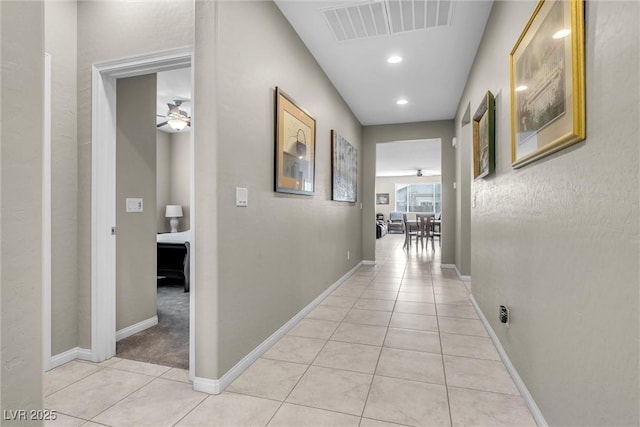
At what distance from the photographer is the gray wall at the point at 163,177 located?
22.1 ft

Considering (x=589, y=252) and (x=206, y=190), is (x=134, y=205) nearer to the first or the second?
(x=206, y=190)

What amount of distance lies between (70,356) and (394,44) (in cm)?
366

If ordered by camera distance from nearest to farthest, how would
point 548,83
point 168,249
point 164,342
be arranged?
1. point 548,83
2. point 164,342
3. point 168,249

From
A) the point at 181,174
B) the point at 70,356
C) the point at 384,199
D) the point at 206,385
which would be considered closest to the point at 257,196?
the point at 206,385

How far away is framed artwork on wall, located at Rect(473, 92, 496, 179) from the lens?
2338 mm

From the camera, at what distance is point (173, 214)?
21.9 ft

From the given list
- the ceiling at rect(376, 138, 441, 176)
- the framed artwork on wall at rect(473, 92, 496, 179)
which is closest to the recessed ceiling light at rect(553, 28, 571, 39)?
the framed artwork on wall at rect(473, 92, 496, 179)

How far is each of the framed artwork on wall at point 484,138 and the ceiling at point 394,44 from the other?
739 millimetres

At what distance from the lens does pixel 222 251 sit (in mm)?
1830

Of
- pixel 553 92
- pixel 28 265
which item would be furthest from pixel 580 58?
pixel 28 265

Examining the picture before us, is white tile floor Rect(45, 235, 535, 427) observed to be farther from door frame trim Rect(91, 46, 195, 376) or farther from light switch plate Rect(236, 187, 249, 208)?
light switch plate Rect(236, 187, 249, 208)

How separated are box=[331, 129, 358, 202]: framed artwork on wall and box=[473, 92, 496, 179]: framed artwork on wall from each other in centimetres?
162

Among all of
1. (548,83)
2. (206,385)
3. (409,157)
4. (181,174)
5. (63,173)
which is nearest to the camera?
(548,83)

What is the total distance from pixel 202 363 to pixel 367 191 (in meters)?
4.69
